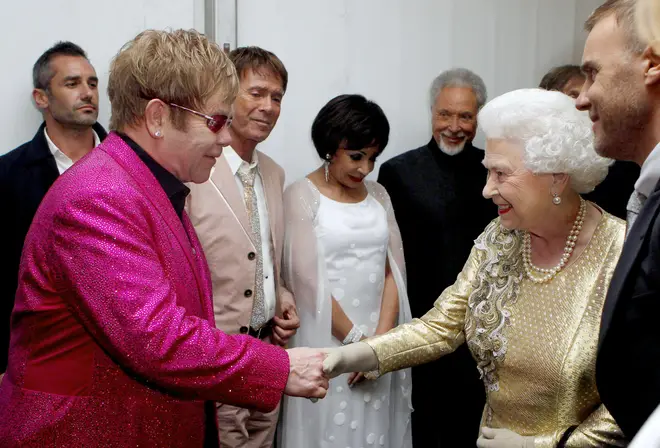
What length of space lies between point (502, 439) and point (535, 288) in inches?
15.0

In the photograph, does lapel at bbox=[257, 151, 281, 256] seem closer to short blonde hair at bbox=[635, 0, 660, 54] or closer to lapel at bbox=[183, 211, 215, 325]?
lapel at bbox=[183, 211, 215, 325]

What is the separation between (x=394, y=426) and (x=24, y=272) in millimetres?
1764

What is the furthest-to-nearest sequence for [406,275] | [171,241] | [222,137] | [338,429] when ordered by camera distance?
[406,275] → [338,429] → [222,137] → [171,241]

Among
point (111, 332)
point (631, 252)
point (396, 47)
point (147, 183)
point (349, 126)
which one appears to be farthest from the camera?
point (396, 47)

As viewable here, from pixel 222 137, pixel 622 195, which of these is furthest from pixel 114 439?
pixel 622 195

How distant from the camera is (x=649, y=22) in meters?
1.41

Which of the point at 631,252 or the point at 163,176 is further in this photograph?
the point at 163,176

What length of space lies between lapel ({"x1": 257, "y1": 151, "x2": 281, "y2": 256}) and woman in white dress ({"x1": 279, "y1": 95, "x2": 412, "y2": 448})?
106 millimetres

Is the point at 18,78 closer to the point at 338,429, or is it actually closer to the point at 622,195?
the point at 338,429

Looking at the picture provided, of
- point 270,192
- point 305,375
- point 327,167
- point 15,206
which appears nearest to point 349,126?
point 327,167

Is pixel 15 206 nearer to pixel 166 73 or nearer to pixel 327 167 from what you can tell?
pixel 327 167

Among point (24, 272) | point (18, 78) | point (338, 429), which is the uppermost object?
point (18, 78)

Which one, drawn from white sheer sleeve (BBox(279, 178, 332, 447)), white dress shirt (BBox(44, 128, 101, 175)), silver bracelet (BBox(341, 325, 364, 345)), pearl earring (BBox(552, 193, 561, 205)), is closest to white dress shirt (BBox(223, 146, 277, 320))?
white sheer sleeve (BBox(279, 178, 332, 447))

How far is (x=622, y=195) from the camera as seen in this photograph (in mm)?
3133
